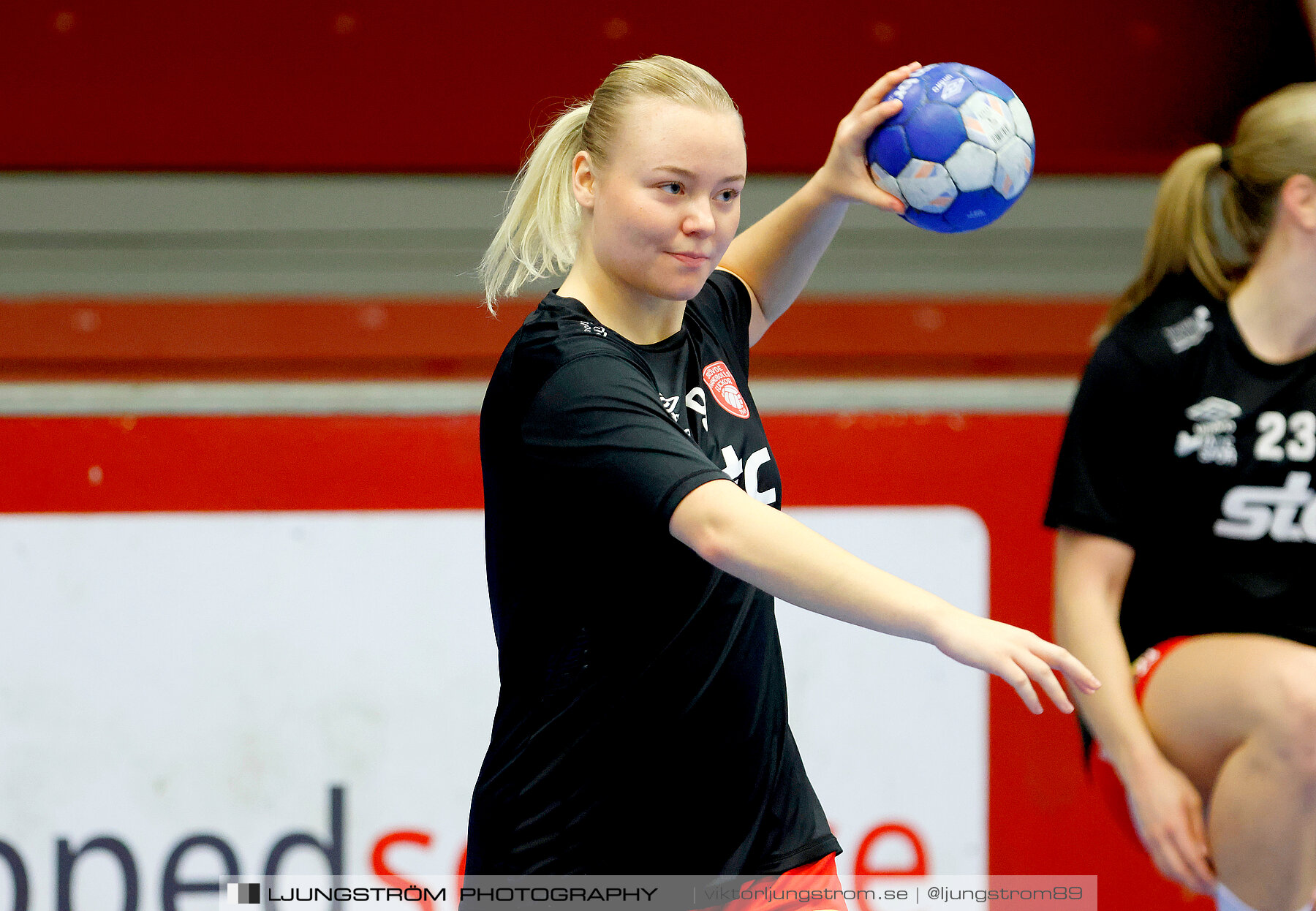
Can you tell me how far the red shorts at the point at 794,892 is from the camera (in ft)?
5.35

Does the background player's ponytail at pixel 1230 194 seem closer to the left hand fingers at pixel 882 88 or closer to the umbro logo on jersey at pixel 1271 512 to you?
the umbro logo on jersey at pixel 1271 512

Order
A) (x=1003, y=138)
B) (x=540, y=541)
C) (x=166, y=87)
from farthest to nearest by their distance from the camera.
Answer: (x=166, y=87) < (x=1003, y=138) < (x=540, y=541)

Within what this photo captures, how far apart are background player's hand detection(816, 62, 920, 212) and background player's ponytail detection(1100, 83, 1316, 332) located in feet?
2.67

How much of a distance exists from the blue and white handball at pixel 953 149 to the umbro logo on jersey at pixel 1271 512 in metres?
0.81

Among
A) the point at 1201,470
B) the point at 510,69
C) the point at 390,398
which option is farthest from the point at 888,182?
the point at 510,69

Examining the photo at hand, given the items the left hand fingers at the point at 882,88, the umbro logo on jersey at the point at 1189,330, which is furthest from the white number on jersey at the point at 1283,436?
the left hand fingers at the point at 882,88

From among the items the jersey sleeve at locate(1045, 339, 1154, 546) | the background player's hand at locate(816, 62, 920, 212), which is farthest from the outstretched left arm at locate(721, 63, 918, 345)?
the jersey sleeve at locate(1045, 339, 1154, 546)

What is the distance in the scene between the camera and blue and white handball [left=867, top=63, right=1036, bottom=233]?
1849 millimetres

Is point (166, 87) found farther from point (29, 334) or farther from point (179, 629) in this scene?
point (179, 629)

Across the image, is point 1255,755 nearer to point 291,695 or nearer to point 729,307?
point 729,307

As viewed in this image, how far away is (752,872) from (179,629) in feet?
5.69

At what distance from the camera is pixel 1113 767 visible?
7.74ft

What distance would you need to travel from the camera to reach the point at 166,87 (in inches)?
137

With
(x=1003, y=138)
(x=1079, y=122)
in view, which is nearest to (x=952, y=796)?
(x=1003, y=138)
